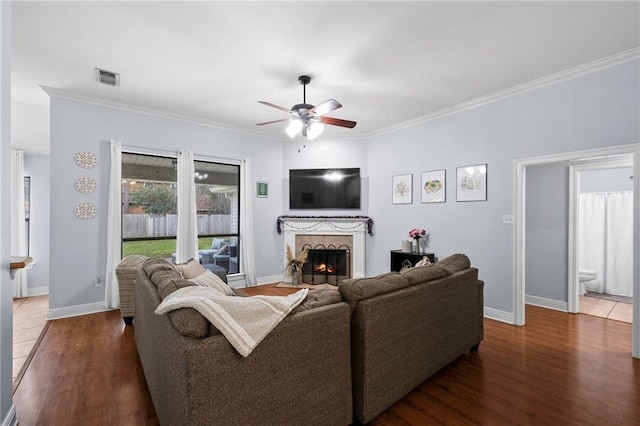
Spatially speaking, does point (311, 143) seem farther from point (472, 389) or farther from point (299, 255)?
point (472, 389)

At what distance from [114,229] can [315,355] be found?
153 inches

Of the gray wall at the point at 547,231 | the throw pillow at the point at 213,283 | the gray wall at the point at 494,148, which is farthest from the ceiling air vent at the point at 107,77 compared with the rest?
the gray wall at the point at 547,231

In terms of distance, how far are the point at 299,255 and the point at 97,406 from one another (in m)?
3.98

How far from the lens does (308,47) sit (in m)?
2.91

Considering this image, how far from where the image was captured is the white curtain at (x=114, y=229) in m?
4.23

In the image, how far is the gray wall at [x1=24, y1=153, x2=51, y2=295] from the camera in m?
5.13

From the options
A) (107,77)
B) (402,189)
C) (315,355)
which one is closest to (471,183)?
(402,189)

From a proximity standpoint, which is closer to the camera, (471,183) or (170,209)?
(471,183)

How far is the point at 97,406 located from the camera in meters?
2.14

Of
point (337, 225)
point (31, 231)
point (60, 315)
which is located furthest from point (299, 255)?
point (31, 231)

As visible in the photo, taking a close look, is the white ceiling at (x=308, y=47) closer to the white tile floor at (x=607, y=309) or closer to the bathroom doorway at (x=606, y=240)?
the bathroom doorway at (x=606, y=240)

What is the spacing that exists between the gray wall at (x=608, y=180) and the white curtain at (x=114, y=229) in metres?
7.36

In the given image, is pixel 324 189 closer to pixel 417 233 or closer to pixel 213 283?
pixel 417 233

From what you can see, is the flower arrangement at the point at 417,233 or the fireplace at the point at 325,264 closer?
the flower arrangement at the point at 417,233
